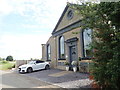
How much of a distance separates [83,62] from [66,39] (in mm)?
4564

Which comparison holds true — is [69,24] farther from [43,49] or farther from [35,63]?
[43,49]

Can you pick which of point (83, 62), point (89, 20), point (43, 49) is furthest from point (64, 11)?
point (89, 20)

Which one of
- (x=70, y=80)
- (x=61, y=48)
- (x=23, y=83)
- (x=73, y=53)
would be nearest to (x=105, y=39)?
(x=70, y=80)

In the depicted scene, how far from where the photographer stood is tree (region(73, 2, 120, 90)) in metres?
6.71

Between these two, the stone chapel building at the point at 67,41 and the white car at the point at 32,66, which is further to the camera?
the white car at the point at 32,66

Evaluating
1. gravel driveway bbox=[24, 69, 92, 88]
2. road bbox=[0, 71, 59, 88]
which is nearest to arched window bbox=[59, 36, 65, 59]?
gravel driveway bbox=[24, 69, 92, 88]

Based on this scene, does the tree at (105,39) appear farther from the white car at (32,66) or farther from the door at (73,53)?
the white car at (32,66)

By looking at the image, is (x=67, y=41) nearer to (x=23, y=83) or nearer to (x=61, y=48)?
(x=61, y=48)

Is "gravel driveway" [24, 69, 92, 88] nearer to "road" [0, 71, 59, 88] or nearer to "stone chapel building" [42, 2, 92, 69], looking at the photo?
"road" [0, 71, 59, 88]

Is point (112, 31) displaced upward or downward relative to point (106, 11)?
downward

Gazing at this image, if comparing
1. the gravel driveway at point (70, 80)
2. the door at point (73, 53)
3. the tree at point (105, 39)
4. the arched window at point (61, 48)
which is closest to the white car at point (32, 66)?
the arched window at point (61, 48)

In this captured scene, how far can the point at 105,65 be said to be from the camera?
7273mm

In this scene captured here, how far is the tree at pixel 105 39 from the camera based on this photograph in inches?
264

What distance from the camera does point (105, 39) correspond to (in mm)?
7480
